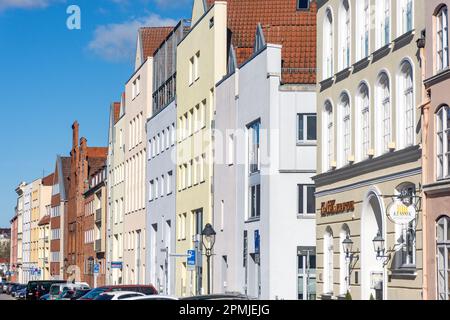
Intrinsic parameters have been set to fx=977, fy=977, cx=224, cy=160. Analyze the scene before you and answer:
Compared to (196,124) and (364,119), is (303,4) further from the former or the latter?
(364,119)

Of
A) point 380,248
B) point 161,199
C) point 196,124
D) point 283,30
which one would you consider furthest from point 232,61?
point 380,248

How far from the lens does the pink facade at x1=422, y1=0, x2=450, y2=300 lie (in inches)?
904

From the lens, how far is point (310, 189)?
41.6 meters

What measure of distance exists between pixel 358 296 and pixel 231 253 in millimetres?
17511

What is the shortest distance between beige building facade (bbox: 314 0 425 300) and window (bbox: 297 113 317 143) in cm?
725

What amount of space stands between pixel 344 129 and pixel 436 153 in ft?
27.8

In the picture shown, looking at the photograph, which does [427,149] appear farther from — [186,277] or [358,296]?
[186,277]

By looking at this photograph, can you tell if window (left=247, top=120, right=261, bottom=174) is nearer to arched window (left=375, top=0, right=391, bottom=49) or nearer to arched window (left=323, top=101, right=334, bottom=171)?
arched window (left=323, top=101, right=334, bottom=171)

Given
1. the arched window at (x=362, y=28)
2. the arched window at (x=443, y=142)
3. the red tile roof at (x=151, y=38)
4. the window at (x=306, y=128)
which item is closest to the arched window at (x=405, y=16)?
the arched window at (x=362, y=28)

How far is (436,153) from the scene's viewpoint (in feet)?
77.8

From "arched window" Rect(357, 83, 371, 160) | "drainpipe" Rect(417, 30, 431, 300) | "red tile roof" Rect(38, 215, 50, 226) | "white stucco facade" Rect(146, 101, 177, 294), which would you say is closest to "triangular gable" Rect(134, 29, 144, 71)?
"white stucco facade" Rect(146, 101, 177, 294)

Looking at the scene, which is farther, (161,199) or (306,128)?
(161,199)

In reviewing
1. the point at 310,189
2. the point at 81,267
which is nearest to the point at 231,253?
the point at 310,189

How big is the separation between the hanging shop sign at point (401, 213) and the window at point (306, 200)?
1732 cm
